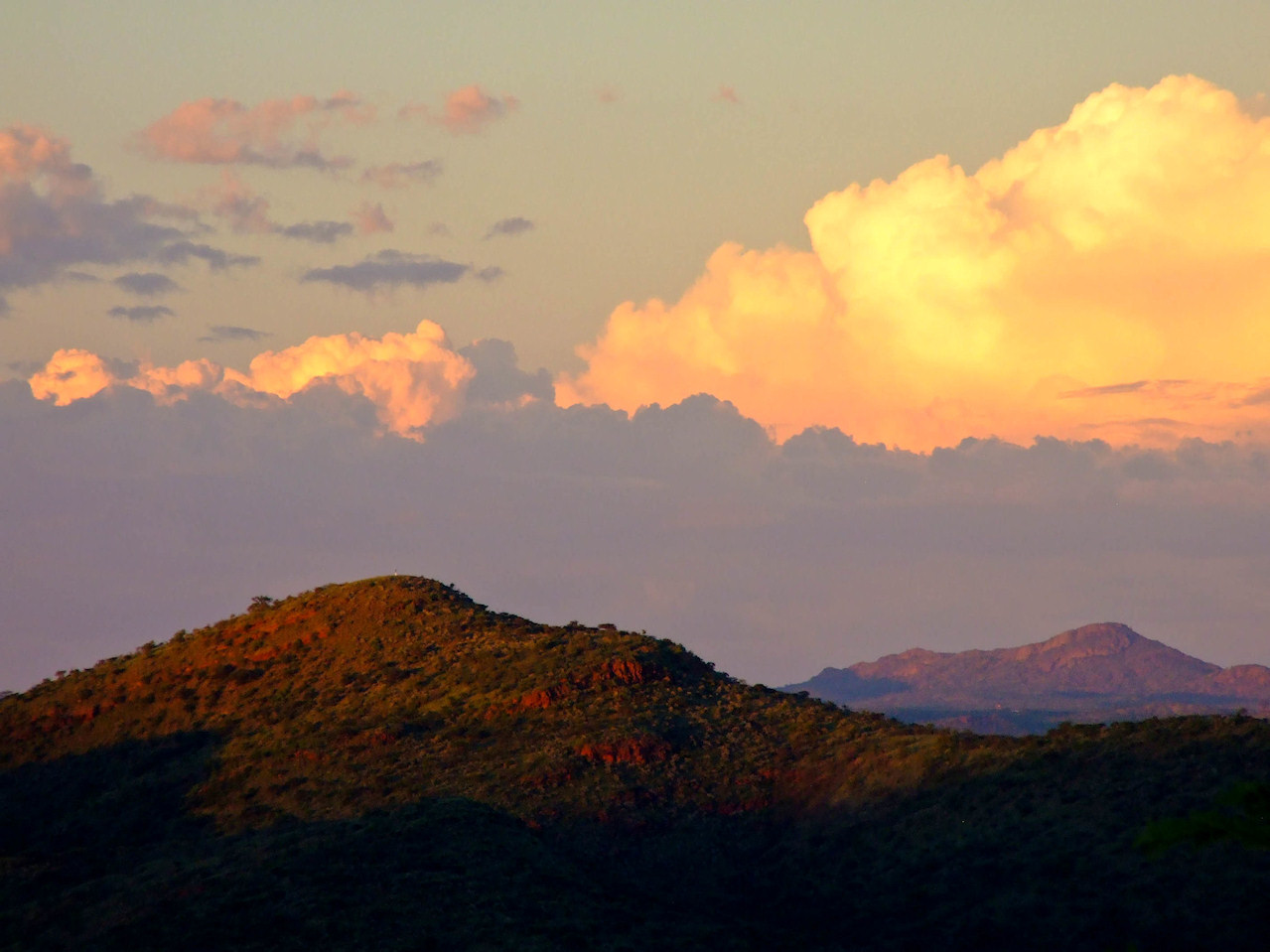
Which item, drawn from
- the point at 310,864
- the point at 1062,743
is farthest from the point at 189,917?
the point at 1062,743

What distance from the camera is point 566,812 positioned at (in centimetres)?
7294

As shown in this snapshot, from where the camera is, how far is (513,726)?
85250mm

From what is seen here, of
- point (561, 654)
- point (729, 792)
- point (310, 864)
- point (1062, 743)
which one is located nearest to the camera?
point (310, 864)

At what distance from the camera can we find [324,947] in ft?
173

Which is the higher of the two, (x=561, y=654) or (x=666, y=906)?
(x=561, y=654)

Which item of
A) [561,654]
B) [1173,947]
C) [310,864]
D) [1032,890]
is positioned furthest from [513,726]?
[1173,947]

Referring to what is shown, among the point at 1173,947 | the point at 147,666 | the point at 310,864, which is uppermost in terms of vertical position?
the point at 147,666

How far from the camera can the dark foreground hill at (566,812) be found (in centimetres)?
5572

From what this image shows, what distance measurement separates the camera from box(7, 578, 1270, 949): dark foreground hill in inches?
2194

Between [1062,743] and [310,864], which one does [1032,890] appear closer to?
[1062,743]

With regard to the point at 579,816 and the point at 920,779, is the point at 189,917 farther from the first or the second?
the point at 920,779

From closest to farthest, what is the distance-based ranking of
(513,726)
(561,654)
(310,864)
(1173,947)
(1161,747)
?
(1173,947)
(310,864)
(1161,747)
(513,726)
(561,654)

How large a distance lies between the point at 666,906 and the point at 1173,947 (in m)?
20.6

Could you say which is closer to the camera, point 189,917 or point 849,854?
point 189,917
